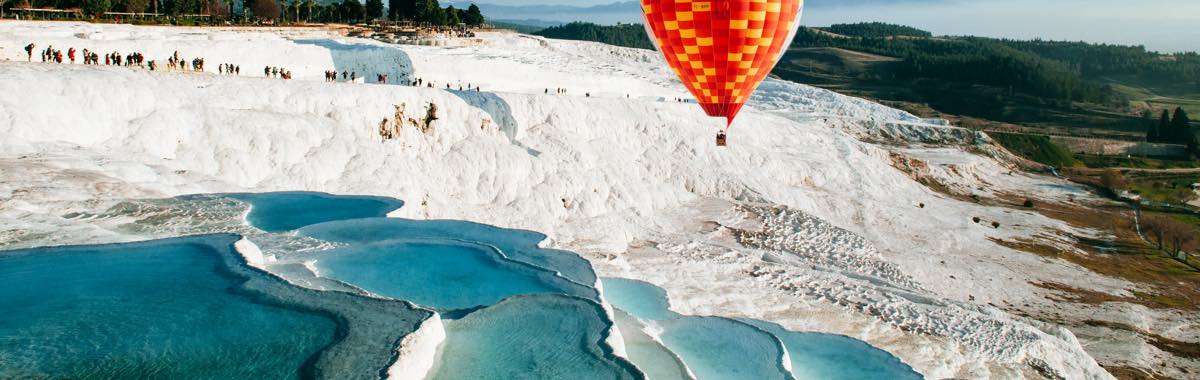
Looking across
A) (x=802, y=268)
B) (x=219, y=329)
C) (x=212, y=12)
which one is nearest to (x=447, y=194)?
(x=802, y=268)

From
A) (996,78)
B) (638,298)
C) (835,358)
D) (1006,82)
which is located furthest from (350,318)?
(996,78)

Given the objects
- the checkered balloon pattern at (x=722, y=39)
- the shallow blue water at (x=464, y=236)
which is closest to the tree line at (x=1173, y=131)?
the checkered balloon pattern at (x=722, y=39)

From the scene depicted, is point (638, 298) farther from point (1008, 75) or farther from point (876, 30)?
point (876, 30)

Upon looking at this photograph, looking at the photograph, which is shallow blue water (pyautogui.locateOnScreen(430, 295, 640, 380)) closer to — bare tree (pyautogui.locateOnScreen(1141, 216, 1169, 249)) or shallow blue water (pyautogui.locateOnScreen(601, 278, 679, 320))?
shallow blue water (pyautogui.locateOnScreen(601, 278, 679, 320))

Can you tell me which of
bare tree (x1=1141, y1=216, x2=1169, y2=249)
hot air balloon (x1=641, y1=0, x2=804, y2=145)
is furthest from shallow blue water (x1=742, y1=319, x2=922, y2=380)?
bare tree (x1=1141, y1=216, x2=1169, y2=249)

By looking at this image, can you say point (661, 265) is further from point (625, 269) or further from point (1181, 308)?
point (1181, 308)

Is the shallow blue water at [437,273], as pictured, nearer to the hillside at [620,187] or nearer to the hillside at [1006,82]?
the hillside at [620,187]
